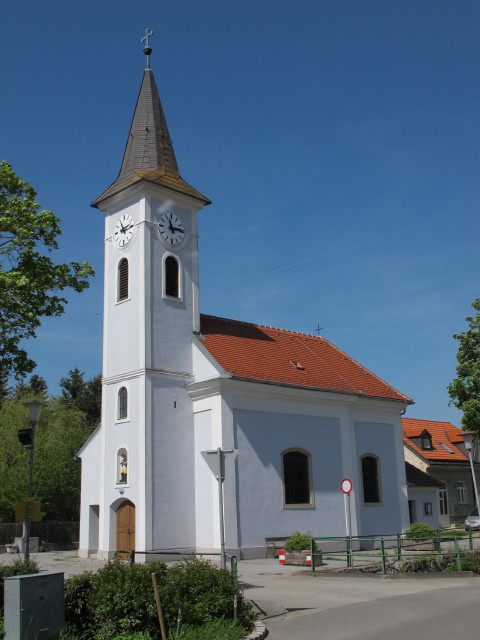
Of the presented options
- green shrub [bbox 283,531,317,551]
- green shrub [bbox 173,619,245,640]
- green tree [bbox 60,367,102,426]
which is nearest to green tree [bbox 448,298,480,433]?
green shrub [bbox 283,531,317,551]

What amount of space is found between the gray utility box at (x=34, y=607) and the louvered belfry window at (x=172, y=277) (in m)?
17.0

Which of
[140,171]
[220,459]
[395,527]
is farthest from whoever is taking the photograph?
[395,527]

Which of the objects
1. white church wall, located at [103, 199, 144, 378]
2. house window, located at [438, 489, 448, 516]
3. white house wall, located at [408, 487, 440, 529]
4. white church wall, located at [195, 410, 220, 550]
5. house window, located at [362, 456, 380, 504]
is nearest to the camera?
white church wall, located at [195, 410, 220, 550]

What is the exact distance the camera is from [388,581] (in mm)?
15414

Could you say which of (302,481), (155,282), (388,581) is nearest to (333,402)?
(302,481)

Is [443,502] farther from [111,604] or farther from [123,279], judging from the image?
[111,604]

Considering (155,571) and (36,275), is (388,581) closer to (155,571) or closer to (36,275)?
(155,571)

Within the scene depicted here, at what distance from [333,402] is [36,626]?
1973cm

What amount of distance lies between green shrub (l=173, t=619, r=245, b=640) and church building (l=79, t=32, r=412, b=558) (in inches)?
494

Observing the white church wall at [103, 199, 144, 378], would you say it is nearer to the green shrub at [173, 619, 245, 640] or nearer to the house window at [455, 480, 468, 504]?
the green shrub at [173, 619, 245, 640]

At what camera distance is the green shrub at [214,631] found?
27.4ft

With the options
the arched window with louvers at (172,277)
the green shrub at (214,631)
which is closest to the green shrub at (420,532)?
the arched window with louvers at (172,277)

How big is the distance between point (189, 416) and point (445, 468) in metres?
24.6

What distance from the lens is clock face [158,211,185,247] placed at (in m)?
25.1
